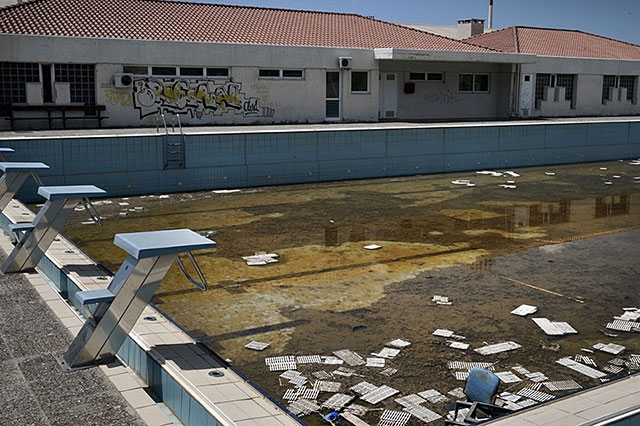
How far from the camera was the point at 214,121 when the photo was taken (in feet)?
71.2

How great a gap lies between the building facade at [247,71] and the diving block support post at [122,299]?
12445 millimetres

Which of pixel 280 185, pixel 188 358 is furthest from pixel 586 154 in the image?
pixel 188 358

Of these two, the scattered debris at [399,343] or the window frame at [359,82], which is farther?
the window frame at [359,82]

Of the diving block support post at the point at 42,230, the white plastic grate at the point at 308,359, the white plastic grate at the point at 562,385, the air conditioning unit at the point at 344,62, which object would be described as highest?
the air conditioning unit at the point at 344,62

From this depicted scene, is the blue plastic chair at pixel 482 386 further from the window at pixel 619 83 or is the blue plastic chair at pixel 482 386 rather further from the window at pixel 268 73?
the window at pixel 619 83

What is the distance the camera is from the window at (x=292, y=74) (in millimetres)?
22884

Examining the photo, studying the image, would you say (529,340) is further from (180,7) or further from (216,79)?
(180,7)

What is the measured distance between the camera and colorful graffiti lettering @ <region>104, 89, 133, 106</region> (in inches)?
790

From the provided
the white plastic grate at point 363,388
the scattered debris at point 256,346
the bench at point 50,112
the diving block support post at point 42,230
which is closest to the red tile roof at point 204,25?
the bench at point 50,112

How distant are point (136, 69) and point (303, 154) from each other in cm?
652

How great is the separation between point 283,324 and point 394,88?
20709 millimetres

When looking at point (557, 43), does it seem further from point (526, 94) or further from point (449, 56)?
point (449, 56)

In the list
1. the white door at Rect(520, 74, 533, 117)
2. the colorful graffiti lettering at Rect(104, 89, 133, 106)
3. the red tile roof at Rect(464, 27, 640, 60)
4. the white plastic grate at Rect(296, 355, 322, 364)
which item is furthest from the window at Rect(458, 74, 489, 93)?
the white plastic grate at Rect(296, 355, 322, 364)

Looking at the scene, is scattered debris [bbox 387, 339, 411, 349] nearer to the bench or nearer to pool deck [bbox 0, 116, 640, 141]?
pool deck [bbox 0, 116, 640, 141]
